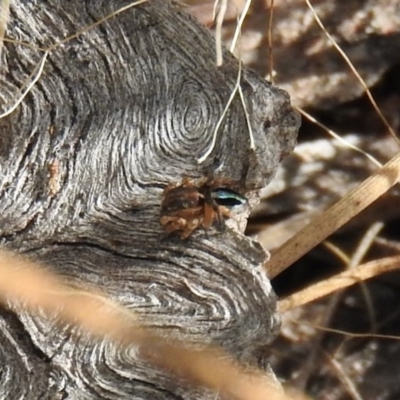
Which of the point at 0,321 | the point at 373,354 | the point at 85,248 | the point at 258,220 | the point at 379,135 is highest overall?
the point at 379,135

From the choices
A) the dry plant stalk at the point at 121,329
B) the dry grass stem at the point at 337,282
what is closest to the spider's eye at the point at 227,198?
the dry plant stalk at the point at 121,329

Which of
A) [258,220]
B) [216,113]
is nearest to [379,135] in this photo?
[258,220]

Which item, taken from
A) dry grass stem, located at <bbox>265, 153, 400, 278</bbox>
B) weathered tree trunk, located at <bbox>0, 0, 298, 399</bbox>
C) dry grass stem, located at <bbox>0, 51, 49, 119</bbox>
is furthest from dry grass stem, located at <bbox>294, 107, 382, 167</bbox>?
dry grass stem, located at <bbox>0, 51, 49, 119</bbox>

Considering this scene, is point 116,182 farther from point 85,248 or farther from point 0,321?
point 0,321

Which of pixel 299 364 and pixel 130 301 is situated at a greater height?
pixel 299 364

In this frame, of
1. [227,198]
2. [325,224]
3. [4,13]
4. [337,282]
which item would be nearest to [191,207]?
[227,198]

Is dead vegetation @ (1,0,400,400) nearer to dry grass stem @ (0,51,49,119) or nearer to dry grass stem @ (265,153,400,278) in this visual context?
dry grass stem @ (265,153,400,278)

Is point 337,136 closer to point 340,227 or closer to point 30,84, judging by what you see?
point 340,227
